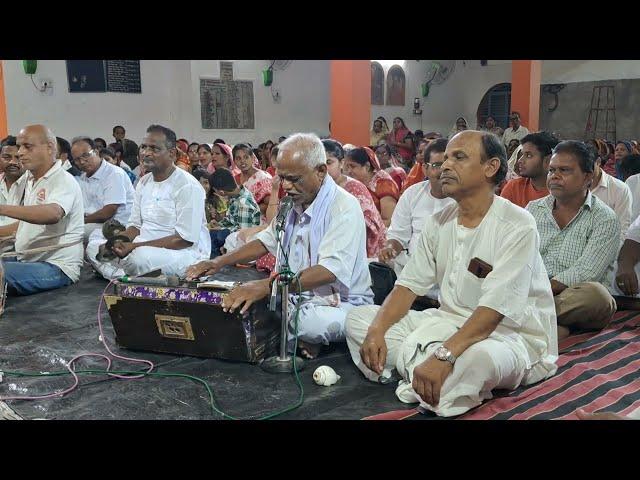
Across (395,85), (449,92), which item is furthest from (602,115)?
(395,85)

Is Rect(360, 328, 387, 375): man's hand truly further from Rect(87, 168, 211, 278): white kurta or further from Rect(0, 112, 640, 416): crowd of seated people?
Rect(87, 168, 211, 278): white kurta

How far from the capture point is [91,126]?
12.2 meters

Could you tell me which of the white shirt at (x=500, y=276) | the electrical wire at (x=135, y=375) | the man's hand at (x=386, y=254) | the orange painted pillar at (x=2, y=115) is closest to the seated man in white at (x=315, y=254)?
the electrical wire at (x=135, y=375)

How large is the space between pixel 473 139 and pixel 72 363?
2328 mm

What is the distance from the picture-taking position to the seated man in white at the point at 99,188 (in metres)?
6.22

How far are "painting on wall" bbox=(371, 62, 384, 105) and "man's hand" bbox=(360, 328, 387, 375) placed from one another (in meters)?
14.4

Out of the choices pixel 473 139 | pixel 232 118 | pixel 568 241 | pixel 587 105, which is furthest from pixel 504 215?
pixel 587 105

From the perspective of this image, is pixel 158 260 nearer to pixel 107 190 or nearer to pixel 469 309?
pixel 107 190

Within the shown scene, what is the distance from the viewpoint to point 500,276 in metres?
2.74

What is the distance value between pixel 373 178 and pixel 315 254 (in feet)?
7.87

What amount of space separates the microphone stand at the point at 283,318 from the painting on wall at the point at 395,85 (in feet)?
48.0

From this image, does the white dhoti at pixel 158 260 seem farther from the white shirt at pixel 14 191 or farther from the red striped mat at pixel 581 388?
the red striped mat at pixel 581 388

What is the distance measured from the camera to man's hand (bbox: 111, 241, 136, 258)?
4.73m

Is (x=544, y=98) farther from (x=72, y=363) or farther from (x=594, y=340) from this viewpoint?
(x=72, y=363)
